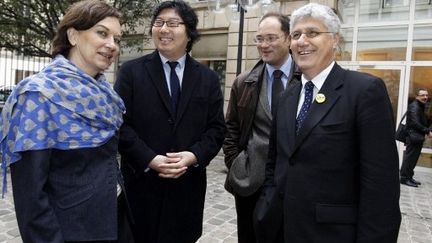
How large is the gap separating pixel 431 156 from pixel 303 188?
9.04 meters

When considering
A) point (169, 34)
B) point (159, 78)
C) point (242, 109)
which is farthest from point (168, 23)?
point (242, 109)

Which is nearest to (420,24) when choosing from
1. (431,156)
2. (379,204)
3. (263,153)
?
(431,156)

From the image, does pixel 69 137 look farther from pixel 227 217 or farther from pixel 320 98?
pixel 227 217

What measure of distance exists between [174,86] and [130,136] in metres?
0.47

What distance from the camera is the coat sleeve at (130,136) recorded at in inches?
94.6

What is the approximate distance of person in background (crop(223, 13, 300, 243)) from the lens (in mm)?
2805

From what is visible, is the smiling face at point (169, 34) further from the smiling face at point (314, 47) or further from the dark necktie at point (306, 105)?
the dark necktie at point (306, 105)

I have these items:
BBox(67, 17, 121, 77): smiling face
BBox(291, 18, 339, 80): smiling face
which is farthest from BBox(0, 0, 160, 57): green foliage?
BBox(291, 18, 339, 80): smiling face

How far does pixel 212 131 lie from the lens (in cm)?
272

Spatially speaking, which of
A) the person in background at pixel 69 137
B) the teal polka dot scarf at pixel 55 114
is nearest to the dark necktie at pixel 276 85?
the person in background at pixel 69 137

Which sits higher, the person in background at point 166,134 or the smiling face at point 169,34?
the smiling face at point 169,34

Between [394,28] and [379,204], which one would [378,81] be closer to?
[379,204]

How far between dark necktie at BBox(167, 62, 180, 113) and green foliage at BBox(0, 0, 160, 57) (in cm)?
585

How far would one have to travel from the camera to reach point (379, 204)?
178cm
